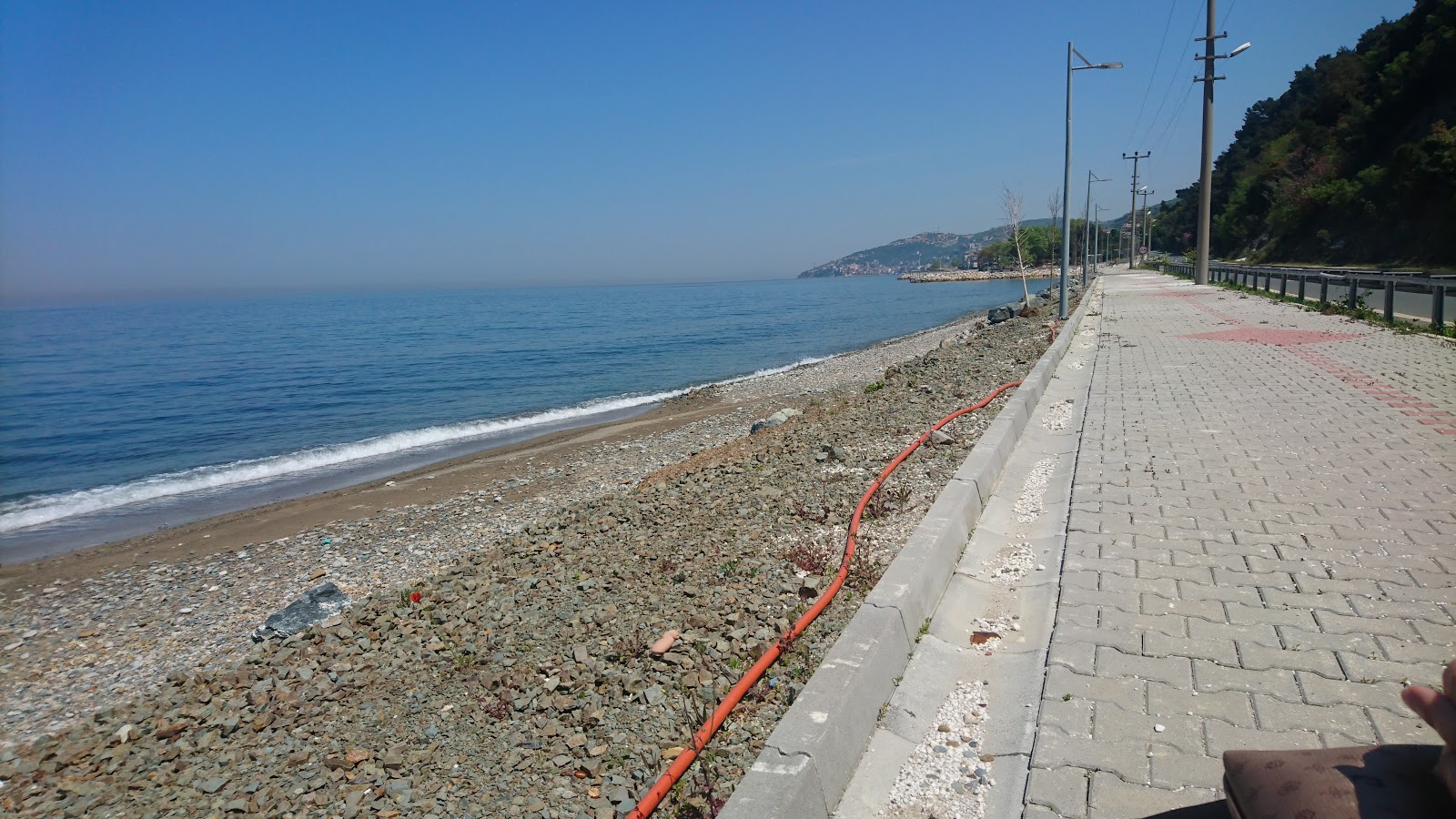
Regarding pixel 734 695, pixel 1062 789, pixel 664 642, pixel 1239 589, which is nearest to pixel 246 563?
pixel 664 642

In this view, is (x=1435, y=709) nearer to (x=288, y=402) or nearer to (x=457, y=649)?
(x=457, y=649)

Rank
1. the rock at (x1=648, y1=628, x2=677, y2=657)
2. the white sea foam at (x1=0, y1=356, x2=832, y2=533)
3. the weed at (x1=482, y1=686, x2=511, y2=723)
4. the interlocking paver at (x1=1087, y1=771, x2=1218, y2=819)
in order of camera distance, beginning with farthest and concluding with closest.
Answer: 1. the white sea foam at (x1=0, y1=356, x2=832, y2=533)
2. the rock at (x1=648, y1=628, x2=677, y2=657)
3. the weed at (x1=482, y1=686, x2=511, y2=723)
4. the interlocking paver at (x1=1087, y1=771, x2=1218, y2=819)

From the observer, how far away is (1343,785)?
1.58 metres

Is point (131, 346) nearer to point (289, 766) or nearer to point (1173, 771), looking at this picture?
point (289, 766)

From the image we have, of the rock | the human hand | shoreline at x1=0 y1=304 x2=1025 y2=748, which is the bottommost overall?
shoreline at x1=0 y1=304 x2=1025 y2=748

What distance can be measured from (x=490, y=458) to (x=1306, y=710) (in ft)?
47.1

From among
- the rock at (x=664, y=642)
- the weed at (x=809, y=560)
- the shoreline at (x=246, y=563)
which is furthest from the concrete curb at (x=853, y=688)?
the shoreline at (x=246, y=563)

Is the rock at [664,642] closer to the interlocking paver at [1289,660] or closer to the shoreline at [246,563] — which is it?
the interlocking paver at [1289,660]

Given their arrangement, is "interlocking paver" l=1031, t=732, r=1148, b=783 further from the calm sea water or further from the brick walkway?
A: the calm sea water

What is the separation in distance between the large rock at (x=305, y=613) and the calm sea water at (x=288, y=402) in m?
7.57

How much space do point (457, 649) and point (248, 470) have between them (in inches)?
550

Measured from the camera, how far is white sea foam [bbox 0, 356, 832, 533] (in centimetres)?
1371

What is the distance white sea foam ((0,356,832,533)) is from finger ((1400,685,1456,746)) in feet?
56.6

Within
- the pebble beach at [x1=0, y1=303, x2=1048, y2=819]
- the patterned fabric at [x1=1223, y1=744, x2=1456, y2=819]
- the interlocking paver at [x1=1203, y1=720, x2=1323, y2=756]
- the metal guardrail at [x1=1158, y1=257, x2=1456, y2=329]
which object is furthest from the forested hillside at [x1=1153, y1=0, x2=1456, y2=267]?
the patterned fabric at [x1=1223, y1=744, x2=1456, y2=819]
